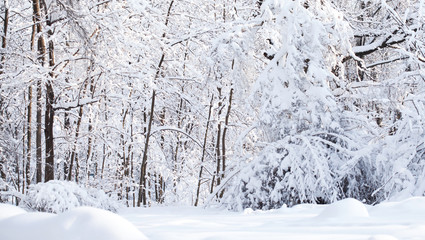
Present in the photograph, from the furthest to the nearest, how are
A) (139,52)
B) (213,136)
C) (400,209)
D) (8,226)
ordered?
(213,136)
(139,52)
(400,209)
(8,226)

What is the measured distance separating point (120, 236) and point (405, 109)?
4.57 m

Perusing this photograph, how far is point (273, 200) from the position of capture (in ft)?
18.5

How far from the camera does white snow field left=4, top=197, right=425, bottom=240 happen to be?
5.47ft

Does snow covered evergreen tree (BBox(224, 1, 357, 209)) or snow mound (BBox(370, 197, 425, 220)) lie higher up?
snow covered evergreen tree (BBox(224, 1, 357, 209))

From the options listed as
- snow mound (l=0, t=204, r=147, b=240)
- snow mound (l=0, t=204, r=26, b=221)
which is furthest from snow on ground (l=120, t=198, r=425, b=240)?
snow mound (l=0, t=204, r=26, b=221)

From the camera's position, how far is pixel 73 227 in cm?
166

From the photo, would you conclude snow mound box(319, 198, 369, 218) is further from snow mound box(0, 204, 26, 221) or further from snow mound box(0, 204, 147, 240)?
snow mound box(0, 204, 26, 221)

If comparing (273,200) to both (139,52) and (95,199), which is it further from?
(139,52)

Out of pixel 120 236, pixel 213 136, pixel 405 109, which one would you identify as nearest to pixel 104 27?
pixel 405 109

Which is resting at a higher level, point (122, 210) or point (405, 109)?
point (405, 109)

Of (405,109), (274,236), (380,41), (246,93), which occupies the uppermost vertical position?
(380,41)

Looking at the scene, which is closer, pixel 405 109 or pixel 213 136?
pixel 405 109

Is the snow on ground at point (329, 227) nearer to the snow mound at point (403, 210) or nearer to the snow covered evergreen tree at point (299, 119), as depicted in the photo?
the snow mound at point (403, 210)

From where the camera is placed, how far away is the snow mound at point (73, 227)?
1.63 metres
